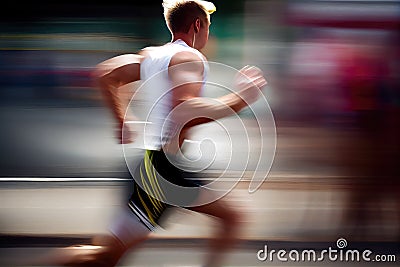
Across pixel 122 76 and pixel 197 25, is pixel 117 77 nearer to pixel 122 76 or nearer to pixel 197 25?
pixel 122 76

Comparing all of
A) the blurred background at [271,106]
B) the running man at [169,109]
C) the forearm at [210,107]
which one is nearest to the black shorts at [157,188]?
the running man at [169,109]

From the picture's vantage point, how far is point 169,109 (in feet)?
11.8

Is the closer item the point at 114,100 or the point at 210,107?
the point at 210,107

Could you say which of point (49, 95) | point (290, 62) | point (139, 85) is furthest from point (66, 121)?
point (290, 62)

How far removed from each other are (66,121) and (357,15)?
1231mm

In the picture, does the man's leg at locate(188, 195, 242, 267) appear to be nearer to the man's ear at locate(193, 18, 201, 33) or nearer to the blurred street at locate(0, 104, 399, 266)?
the blurred street at locate(0, 104, 399, 266)

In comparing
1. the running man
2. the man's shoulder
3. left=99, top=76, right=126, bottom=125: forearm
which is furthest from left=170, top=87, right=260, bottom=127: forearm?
left=99, top=76, right=126, bottom=125: forearm

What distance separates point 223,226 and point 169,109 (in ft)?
1.68

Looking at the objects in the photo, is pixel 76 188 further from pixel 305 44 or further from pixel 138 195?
pixel 305 44

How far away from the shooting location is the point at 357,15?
386 centimetres

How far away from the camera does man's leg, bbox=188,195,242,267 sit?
3715mm

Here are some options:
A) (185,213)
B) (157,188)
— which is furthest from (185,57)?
(185,213)

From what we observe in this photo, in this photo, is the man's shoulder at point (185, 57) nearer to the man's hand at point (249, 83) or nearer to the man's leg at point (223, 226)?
the man's hand at point (249, 83)

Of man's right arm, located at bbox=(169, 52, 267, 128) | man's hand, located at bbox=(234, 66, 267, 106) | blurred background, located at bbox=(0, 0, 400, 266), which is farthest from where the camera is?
blurred background, located at bbox=(0, 0, 400, 266)
